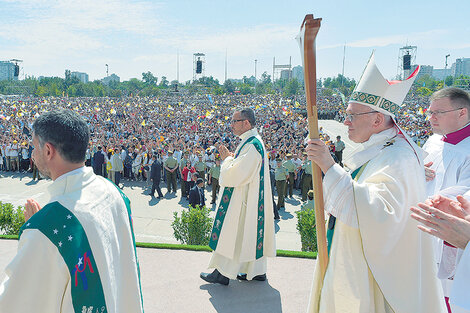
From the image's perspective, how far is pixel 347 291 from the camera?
2.30 meters

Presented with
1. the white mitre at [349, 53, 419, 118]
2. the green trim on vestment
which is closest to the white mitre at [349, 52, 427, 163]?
the white mitre at [349, 53, 419, 118]

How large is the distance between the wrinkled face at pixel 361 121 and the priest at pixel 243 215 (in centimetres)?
201

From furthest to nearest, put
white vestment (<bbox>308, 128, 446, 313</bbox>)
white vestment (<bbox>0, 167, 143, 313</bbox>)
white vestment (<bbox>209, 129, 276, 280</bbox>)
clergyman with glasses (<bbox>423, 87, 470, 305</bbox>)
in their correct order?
white vestment (<bbox>209, 129, 276, 280</bbox>)
clergyman with glasses (<bbox>423, 87, 470, 305</bbox>)
white vestment (<bbox>308, 128, 446, 313</bbox>)
white vestment (<bbox>0, 167, 143, 313</bbox>)

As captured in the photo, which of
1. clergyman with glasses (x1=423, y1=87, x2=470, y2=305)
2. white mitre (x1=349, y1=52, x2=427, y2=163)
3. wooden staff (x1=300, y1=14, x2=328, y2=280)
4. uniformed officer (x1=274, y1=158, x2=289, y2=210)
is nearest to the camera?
wooden staff (x1=300, y1=14, x2=328, y2=280)

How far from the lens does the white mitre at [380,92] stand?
2.53 meters

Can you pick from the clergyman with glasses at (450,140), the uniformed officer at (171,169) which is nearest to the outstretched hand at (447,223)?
the clergyman with glasses at (450,140)

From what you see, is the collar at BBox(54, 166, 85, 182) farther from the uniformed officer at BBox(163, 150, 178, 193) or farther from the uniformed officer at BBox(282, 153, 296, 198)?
the uniformed officer at BBox(163, 150, 178, 193)

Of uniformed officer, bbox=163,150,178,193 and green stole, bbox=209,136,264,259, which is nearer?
green stole, bbox=209,136,264,259

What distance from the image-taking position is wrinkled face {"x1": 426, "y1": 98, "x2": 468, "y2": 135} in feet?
11.1

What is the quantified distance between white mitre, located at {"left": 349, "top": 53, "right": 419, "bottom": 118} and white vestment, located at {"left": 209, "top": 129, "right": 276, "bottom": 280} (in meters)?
2.07

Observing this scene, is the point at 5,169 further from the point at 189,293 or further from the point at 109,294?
the point at 109,294

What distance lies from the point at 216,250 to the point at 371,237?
2.70m

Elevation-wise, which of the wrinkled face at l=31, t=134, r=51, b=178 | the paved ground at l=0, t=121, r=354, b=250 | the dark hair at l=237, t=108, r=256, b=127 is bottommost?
the paved ground at l=0, t=121, r=354, b=250

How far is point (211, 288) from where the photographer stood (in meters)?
4.55
